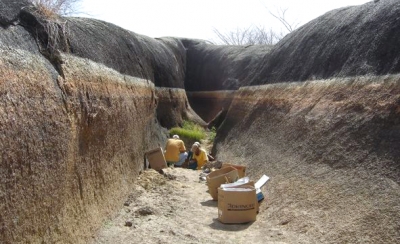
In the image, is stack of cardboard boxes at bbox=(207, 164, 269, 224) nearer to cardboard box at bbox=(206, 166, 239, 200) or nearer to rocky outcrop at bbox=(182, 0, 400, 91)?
cardboard box at bbox=(206, 166, 239, 200)

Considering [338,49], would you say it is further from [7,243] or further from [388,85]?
[7,243]

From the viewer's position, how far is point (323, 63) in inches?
417

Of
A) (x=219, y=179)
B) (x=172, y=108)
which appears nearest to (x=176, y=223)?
(x=219, y=179)

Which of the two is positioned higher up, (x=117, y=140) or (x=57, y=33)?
(x=57, y=33)

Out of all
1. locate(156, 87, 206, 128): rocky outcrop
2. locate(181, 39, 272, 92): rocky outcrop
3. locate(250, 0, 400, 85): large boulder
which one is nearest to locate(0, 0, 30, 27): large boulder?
locate(250, 0, 400, 85): large boulder

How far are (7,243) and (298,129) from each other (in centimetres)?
698

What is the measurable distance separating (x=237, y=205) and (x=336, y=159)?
6.13 ft

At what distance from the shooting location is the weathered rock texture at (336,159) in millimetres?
5824

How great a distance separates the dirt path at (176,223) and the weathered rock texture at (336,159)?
1.66ft

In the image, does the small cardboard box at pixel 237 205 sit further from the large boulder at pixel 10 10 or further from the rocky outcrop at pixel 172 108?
the rocky outcrop at pixel 172 108

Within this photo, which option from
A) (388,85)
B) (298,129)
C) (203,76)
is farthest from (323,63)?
(203,76)

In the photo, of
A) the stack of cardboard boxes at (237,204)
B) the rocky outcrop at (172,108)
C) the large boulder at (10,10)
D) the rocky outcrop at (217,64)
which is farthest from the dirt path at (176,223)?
the rocky outcrop at (217,64)

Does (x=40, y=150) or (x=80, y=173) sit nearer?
(x=40, y=150)

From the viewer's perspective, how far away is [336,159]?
7.44 metres
